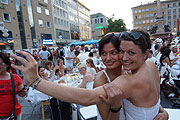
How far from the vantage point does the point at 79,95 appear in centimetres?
95

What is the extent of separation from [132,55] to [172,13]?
87842 mm

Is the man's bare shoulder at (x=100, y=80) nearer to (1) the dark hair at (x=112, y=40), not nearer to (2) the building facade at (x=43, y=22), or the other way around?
(1) the dark hair at (x=112, y=40)

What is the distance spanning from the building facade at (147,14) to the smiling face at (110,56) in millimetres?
80106

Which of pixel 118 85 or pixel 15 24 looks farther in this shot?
pixel 15 24

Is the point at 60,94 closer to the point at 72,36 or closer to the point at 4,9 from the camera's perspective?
the point at 4,9

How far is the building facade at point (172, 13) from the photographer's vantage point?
69.9 meters

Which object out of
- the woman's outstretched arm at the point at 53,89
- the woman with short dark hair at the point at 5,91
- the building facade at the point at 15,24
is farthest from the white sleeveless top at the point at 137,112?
the building facade at the point at 15,24

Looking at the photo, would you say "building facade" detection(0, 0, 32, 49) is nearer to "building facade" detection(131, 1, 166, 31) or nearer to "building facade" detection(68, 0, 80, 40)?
"building facade" detection(68, 0, 80, 40)

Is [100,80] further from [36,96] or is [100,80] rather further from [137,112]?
[36,96]

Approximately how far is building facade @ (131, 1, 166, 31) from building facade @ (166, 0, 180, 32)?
206cm

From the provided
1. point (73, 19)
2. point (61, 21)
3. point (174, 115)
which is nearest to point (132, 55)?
point (174, 115)

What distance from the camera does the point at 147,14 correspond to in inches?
2913

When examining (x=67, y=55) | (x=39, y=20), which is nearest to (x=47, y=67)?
(x=67, y=55)

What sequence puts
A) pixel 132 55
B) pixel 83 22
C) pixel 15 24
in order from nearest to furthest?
1. pixel 132 55
2. pixel 15 24
3. pixel 83 22
